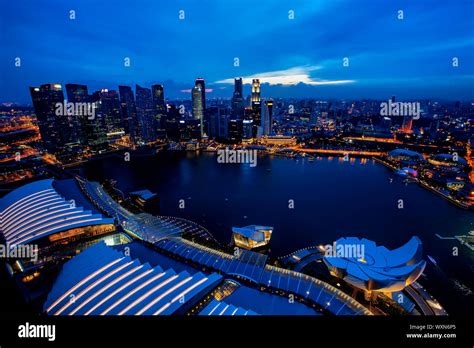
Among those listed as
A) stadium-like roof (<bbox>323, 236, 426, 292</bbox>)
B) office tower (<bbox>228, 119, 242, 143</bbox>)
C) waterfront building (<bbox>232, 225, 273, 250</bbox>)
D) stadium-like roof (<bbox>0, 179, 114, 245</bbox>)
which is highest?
office tower (<bbox>228, 119, 242, 143</bbox>)

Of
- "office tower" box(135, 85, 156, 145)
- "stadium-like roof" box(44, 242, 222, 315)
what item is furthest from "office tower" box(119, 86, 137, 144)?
"stadium-like roof" box(44, 242, 222, 315)

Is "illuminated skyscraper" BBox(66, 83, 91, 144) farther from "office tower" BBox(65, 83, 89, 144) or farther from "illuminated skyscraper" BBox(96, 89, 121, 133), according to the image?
"illuminated skyscraper" BBox(96, 89, 121, 133)

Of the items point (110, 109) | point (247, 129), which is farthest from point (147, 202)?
point (110, 109)

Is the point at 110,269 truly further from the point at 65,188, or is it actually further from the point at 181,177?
the point at 181,177

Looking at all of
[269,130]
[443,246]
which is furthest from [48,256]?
[269,130]

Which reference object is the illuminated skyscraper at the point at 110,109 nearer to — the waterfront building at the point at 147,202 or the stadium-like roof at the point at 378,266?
the waterfront building at the point at 147,202

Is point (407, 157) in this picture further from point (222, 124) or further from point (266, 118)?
point (222, 124)
